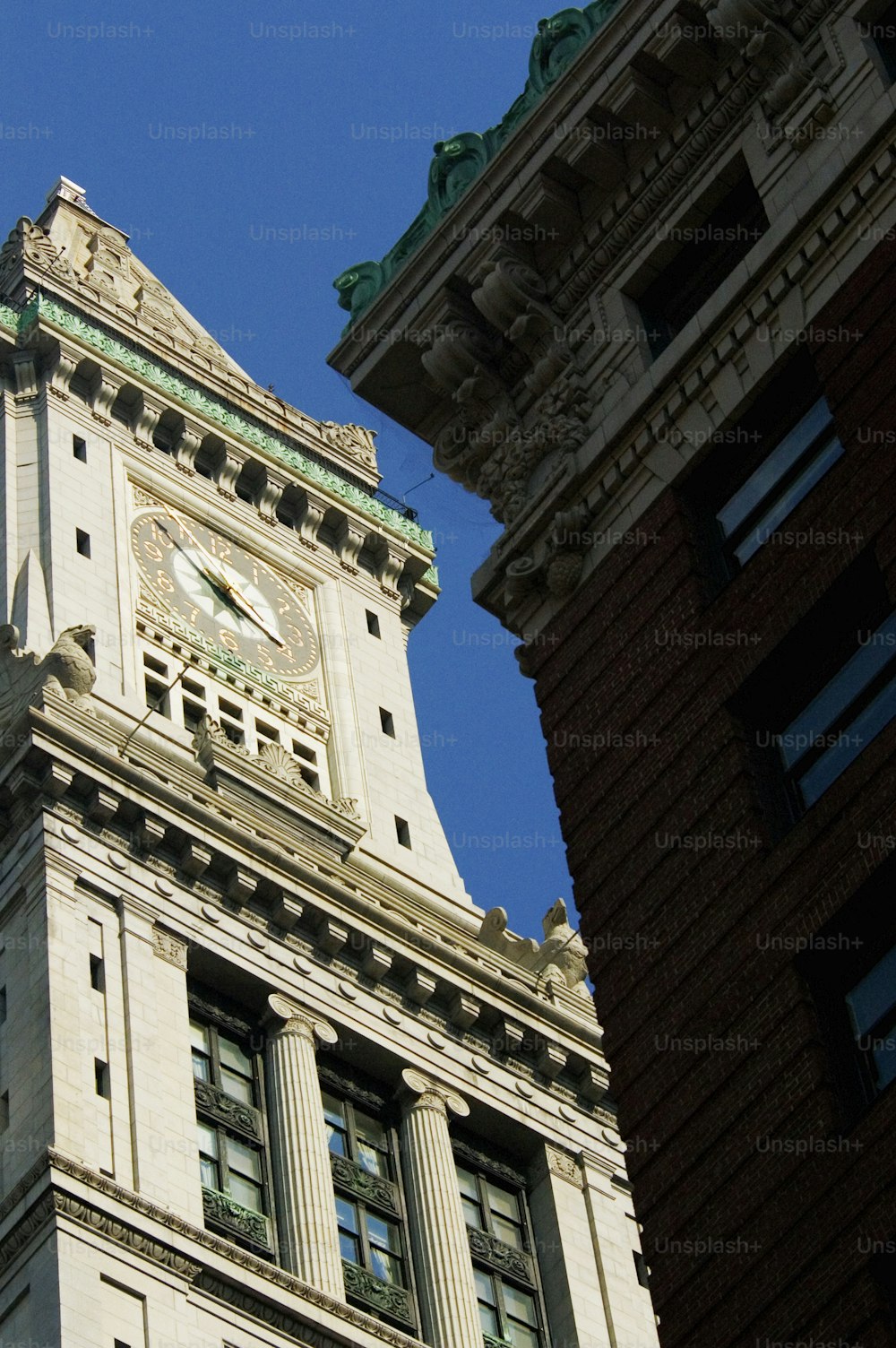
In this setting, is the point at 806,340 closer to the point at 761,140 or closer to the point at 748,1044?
the point at 761,140

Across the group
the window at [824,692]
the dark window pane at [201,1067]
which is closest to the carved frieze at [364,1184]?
the dark window pane at [201,1067]

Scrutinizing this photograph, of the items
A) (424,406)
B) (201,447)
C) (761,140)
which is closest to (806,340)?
(761,140)

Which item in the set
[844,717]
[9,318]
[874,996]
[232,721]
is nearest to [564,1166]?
[232,721]

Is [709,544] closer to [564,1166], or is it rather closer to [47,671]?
[564,1166]

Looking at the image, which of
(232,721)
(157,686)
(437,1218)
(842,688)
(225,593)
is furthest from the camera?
(225,593)

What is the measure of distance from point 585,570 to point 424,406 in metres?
5.14

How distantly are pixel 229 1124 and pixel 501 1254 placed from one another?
743 cm

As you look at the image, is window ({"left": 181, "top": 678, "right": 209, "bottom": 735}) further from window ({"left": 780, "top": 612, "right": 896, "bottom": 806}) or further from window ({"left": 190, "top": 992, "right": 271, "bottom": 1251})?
window ({"left": 780, "top": 612, "right": 896, "bottom": 806})

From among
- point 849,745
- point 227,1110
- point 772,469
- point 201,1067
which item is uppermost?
point 201,1067

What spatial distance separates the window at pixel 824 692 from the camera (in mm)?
27250

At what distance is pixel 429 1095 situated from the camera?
6900cm

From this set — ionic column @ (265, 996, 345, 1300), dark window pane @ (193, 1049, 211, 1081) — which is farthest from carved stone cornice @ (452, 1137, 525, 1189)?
dark window pane @ (193, 1049, 211, 1081)

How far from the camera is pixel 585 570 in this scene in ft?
107

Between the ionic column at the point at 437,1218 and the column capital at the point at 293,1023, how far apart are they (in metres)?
2.29
